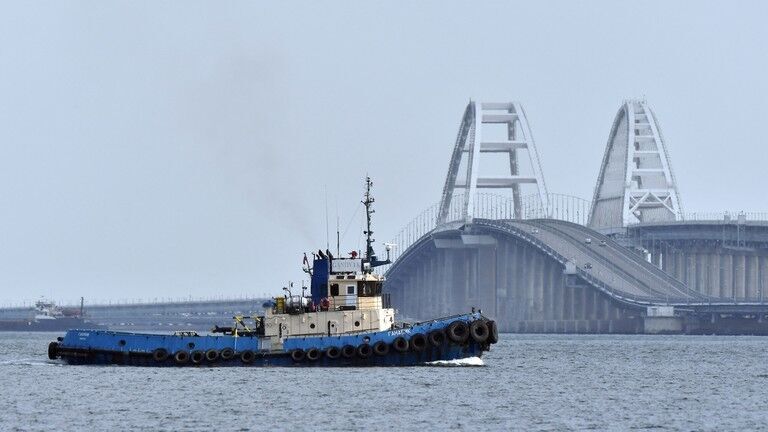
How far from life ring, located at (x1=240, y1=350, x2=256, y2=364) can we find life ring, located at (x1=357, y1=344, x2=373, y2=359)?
5.45m

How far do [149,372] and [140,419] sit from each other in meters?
28.8

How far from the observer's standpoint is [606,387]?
9850cm

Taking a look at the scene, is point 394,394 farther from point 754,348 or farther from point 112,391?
point 754,348

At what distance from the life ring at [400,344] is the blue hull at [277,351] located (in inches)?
1.9

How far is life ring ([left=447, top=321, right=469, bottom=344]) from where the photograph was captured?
3967 inches

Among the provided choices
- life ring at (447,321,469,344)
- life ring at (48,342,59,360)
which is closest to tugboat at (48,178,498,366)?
life ring at (447,321,469,344)

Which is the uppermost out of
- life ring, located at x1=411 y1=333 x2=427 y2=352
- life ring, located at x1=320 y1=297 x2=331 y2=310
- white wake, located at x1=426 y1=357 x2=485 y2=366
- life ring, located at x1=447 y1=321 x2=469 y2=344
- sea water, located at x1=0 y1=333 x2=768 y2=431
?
life ring, located at x1=320 y1=297 x2=331 y2=310

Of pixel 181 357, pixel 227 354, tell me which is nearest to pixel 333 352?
pixel 227 354

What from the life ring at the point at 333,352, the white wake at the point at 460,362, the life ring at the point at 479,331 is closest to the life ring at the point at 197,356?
the life ring at the point at 333,352

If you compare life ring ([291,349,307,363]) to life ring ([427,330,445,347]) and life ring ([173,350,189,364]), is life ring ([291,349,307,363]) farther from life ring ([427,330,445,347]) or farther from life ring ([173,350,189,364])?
life ring ([427,330,445,347])

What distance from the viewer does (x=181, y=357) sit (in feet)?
338

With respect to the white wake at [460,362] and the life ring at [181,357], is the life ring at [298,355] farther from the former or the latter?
the white wake at [460,362]

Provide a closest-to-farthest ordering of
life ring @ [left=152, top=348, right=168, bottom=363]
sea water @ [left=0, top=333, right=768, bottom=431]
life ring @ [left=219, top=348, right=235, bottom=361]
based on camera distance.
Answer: sea water @ [left=0, top=333, right=768, bottom=431] < life ring @ [left=219, top=348, right=235, bottom=361] < life ring @ [left=152, top=348, right=168, bottom=363]

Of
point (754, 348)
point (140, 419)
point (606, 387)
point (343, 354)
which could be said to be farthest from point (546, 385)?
point (754, 348)
